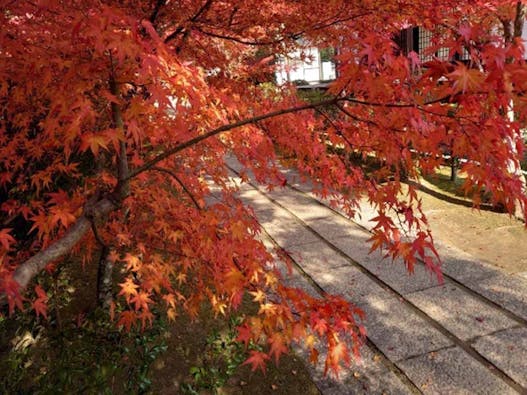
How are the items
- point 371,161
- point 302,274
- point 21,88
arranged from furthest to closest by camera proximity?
point 371,161, point 302,274, point 21,88

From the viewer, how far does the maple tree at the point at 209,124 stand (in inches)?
98.3

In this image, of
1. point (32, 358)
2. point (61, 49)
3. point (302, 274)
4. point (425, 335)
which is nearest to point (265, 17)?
point (61, 49)

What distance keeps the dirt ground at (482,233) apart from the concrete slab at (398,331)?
215 cm

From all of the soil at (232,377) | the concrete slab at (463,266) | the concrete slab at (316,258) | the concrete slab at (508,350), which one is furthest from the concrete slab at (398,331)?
the concrete slab at (463,266)

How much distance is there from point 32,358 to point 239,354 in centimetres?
220

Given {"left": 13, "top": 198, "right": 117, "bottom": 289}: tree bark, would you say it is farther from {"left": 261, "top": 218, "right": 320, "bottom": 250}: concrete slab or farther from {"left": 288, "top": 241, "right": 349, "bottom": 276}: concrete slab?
{"left": 261, "top": 218, "right": 320, "bottom": 250}: concrete slab

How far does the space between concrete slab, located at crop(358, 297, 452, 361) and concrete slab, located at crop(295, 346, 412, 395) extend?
0.77 ft

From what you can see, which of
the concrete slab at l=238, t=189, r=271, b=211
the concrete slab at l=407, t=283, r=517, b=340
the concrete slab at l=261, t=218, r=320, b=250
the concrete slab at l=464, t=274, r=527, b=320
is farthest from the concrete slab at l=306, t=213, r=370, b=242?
the concrete slab at l=464, t=274, r=527, b=320

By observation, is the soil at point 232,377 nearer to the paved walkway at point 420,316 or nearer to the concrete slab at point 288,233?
the paved walkway at point 420,316

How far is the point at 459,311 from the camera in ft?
17.3

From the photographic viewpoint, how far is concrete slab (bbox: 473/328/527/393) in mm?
4211

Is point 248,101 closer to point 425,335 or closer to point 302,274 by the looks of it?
point 302,274

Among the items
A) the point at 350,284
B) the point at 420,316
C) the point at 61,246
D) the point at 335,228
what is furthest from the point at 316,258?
the point at 61,246

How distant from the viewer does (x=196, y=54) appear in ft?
19.5
